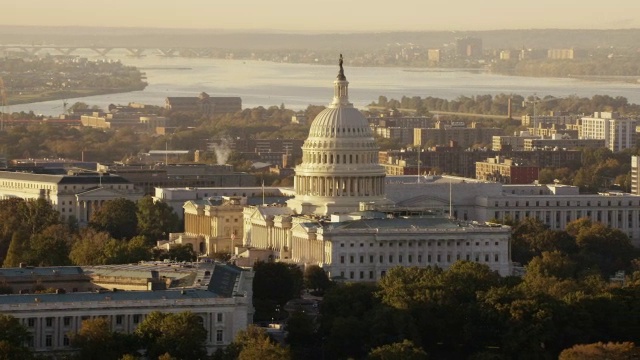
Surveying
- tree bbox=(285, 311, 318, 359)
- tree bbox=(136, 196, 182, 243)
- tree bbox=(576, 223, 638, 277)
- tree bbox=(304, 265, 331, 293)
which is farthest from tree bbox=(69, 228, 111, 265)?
tree bbox=(576, 223, 638, 277)

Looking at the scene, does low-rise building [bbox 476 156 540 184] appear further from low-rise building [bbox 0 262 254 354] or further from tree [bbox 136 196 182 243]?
low-rise building [bbox 0 262 254 354]

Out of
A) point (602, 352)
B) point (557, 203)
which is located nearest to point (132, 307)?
point (602, 352)

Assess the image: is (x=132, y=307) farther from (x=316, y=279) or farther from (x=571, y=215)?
(x=571, y=215)

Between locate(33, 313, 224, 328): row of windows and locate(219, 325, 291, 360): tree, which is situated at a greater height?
locate(33, 313, 224, 328): row of windows

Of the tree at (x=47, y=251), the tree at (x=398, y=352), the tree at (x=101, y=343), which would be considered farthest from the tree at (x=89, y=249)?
the tree at (x=398, y=352)

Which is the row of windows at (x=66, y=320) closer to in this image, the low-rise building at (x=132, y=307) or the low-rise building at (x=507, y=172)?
the low-rise building at (x=132, y=307)

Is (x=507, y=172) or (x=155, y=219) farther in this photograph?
(x=507, y=172)
